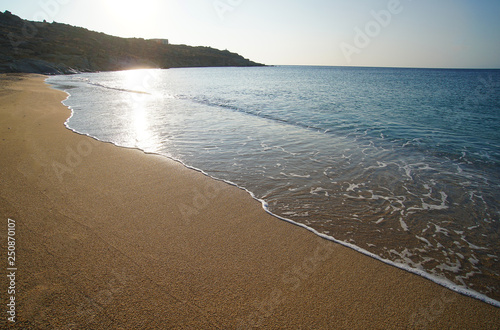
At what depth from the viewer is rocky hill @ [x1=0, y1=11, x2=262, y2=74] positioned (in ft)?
152

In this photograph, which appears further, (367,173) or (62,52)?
(62,52)

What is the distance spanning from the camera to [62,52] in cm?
5938

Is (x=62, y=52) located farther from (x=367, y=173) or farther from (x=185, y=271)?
(x=185, y=271)

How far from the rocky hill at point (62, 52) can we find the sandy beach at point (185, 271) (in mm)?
51798

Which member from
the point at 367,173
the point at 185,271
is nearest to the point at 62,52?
the point at 367,173

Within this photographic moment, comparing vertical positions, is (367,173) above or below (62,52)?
below

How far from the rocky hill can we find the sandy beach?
5180cm

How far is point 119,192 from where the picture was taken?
5117 mm

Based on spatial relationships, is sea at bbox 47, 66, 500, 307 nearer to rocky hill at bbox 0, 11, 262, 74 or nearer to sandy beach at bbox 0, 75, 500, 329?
sandy beach at bbox 0, 75, 500, 329

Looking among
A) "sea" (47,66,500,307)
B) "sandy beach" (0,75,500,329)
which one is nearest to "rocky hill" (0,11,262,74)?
"sea" (47,66,500,307)

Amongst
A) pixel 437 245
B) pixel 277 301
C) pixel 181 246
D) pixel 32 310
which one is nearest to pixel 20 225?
pixel 32 310

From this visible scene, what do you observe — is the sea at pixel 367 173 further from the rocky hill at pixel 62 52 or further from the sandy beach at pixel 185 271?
the rocky hill at pixel 62 52

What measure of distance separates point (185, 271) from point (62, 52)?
7723 centimetres

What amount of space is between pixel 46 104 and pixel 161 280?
17.4m
